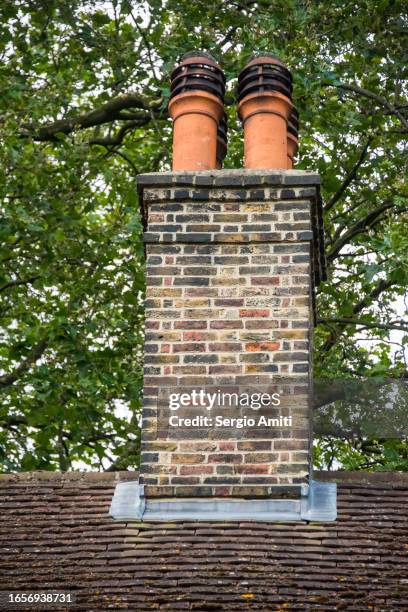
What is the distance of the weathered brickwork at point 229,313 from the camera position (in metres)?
7.13

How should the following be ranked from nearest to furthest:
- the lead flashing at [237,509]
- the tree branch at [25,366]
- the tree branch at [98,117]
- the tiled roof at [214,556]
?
1. the tiled roof at [214,556]
2. the lead flashing at [237,509]
3. the tree branch at [25,366]
4. the tree branch at [98,117]

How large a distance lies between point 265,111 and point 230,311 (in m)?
1.46

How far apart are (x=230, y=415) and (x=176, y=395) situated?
343 millimetres

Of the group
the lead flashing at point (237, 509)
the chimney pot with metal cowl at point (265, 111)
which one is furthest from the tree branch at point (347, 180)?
the lead flashing at point (237, 509)

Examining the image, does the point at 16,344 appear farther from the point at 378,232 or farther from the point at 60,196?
the point at 378,232

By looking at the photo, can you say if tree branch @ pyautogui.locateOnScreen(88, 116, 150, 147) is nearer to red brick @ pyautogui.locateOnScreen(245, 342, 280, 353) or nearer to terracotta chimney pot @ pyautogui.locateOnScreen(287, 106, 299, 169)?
terracotta chimney pot @ pyautogui.locateOnScreen(287, 106, 299, 169)

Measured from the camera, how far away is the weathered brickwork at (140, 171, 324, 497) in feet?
23.4

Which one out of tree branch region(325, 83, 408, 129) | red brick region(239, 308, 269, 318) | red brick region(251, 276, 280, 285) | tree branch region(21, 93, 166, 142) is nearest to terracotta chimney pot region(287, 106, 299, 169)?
red brick region(251, 276, 280, 285)

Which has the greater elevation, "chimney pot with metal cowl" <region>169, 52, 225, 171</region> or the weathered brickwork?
"chimney pot with metal cowl" <region>169, 52, 225, 171</region>

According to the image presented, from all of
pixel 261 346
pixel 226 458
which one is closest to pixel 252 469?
pixel 226 458

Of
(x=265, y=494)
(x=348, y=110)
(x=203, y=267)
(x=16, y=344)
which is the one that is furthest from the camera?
(x=16, y=344)

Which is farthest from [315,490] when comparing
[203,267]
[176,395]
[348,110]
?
[348,110]

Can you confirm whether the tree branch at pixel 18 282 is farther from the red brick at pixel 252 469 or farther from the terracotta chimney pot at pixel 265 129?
the red brick at pixel 252 469

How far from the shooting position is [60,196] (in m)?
14.4
